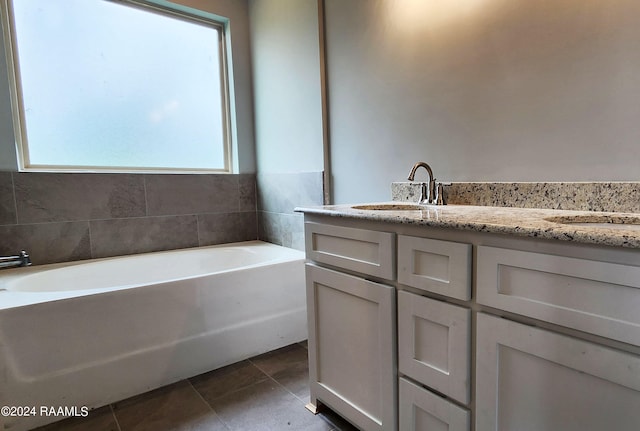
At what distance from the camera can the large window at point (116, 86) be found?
2.23 meters

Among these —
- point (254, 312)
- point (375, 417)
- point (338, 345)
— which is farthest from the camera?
point (254, 312)

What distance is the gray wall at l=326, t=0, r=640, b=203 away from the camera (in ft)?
3.84

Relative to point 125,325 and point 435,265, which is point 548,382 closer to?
point 435,265

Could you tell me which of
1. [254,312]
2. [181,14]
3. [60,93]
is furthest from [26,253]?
[181,14]

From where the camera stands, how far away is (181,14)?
8.94 ft

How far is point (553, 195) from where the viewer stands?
1.30 m

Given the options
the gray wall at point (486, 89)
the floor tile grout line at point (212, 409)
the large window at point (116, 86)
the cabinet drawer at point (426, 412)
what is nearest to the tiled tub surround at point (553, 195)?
the gray wall at point (486, 89)

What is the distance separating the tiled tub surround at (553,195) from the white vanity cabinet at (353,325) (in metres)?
0.62

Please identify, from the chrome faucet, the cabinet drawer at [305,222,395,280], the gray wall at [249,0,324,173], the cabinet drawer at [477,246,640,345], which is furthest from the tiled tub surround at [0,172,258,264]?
the cabinet drawer at [477,246,640,345]

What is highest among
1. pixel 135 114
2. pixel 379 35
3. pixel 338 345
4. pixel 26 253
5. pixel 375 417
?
pixel 379 35

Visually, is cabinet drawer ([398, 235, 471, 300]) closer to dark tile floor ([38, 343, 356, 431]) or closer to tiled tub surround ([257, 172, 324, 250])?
dark tile floor ([38, 343, 356, 431])

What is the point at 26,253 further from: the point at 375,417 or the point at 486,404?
the point at 486,404

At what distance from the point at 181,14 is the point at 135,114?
856 millimetres

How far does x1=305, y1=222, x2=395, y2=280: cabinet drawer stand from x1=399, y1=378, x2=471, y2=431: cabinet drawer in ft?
1.13
